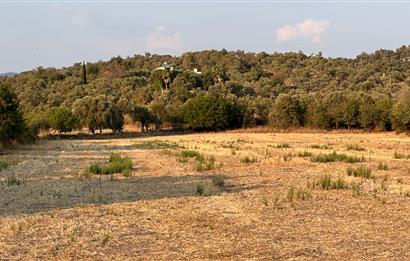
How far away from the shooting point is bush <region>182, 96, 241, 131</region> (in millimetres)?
70000

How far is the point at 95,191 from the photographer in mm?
15875

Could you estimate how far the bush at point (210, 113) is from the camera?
230 feet

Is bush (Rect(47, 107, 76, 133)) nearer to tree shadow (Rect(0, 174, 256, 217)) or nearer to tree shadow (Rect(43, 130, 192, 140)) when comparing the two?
tree shadow (Rect(43, 130, 192, 140))

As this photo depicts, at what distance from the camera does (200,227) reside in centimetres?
1073

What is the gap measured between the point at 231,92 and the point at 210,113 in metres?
19.5

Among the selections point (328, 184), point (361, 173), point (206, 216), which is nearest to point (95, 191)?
point (206, 216)

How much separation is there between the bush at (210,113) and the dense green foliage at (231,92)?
0.13 meters

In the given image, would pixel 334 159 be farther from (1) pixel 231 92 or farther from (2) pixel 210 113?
(1) pixel 231 92

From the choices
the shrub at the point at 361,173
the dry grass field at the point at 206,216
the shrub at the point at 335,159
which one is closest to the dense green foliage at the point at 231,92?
the shrub at the point at 335,159

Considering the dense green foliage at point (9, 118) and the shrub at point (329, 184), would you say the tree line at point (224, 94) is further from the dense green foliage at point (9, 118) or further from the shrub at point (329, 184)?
the shrub at point (329, 184)

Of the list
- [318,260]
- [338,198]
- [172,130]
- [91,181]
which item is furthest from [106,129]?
[318,260]

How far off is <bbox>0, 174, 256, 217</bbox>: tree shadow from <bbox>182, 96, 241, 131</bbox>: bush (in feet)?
164

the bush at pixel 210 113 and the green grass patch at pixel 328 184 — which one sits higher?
the bush at pixel 210 113

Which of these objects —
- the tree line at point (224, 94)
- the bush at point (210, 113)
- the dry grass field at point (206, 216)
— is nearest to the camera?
the dry grass field at point (206, 216)
